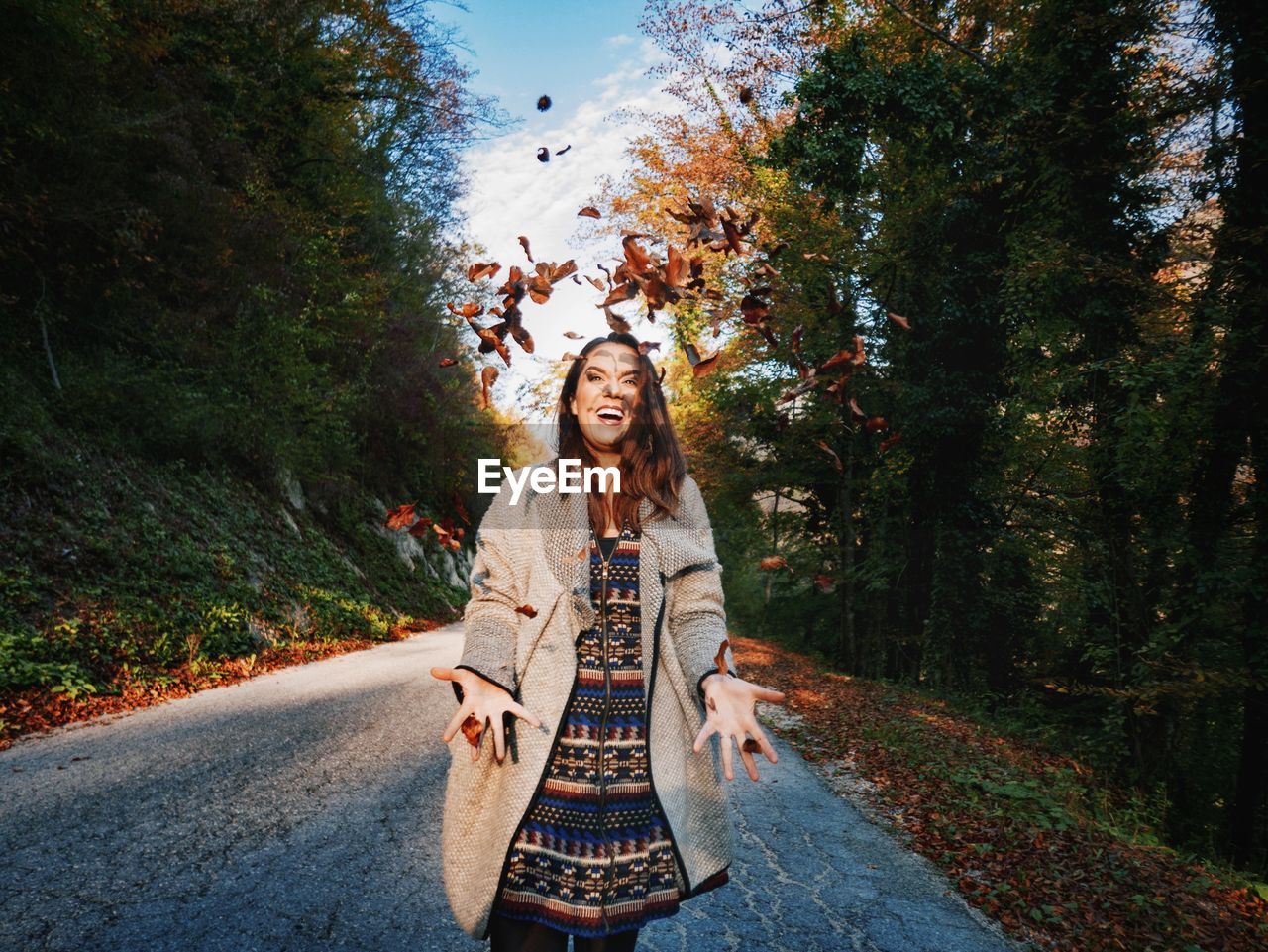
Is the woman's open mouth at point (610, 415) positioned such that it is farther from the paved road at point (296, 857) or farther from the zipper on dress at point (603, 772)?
the paved road at point (296, 857)

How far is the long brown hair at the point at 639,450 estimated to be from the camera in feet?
6.57

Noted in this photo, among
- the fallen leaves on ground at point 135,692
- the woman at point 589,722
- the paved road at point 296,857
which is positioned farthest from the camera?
the fallen leaves on ground at point 135,692

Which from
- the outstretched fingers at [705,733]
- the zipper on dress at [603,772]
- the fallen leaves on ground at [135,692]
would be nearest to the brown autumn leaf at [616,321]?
the zipper on dress at [603,772]

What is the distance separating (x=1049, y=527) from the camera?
1155cm

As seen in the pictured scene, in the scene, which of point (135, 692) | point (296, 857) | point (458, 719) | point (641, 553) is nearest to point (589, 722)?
point (458, 719)

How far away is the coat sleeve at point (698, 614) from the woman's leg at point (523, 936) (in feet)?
2.13

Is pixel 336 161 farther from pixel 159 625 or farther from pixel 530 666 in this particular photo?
pixel 530 666

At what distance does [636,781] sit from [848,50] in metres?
12.8

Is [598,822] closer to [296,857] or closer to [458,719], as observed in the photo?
[458,719]

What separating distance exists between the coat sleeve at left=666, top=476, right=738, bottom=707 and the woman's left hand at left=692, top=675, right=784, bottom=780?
6cm

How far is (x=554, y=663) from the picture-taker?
176 centimetres

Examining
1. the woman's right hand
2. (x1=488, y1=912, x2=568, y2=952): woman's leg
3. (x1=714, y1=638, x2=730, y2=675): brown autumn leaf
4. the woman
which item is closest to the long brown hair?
the woman

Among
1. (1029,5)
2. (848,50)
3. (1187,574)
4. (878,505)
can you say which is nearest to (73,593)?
(1187,574)

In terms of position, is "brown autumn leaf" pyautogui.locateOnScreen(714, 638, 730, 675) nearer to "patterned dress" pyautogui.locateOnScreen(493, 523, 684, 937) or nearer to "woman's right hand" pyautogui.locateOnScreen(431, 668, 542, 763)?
"patterned dress" pyautogui.locateOnScreen(493, 523, 684, 937)
